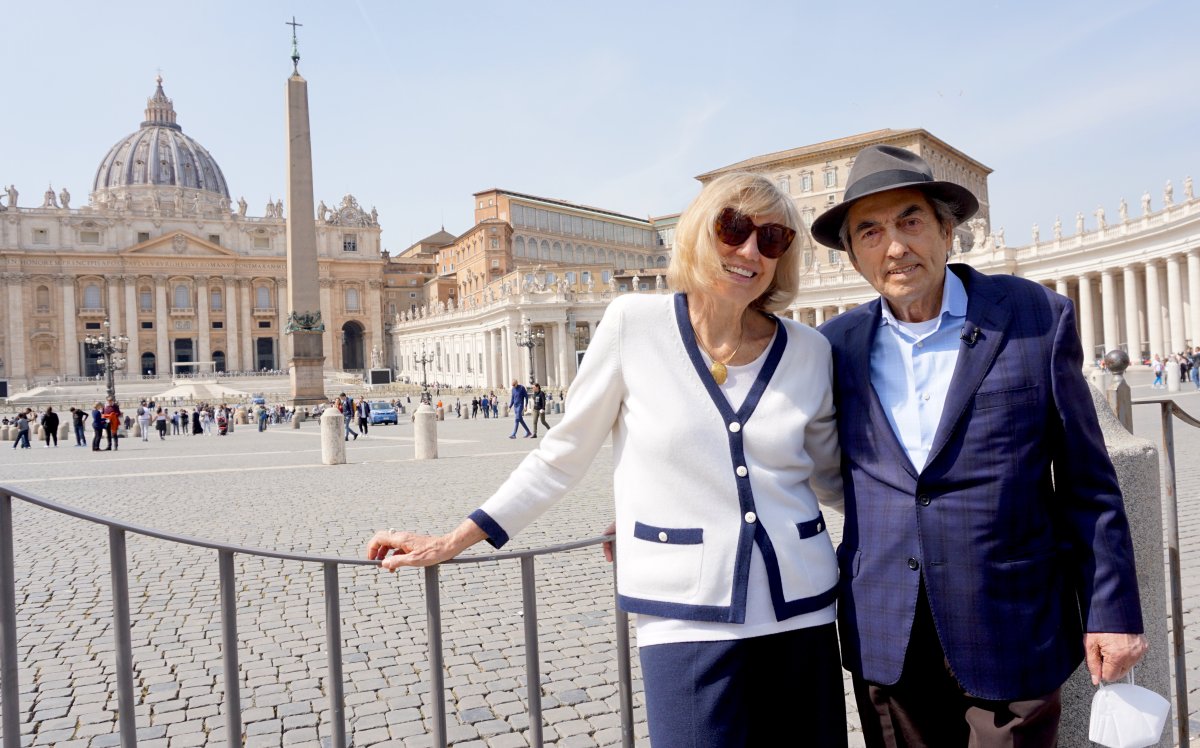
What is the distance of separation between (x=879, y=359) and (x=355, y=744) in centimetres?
324

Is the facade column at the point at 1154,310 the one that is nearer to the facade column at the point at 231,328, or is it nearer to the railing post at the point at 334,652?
the railing post at the point at 334,652

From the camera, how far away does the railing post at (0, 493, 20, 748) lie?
2.02m

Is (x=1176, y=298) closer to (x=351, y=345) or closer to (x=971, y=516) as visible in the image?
(x=971, y=516)

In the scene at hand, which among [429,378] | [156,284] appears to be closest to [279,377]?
[429,378]

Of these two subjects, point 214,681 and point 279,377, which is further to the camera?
point 279,377

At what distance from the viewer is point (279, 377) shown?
7256cm

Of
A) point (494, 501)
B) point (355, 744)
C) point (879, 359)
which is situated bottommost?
point (355, 744)

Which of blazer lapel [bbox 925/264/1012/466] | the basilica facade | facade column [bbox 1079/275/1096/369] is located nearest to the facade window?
the basilica facade

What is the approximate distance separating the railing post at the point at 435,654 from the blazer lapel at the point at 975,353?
4.73ft

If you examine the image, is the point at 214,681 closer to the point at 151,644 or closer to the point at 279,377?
the point at 151,644

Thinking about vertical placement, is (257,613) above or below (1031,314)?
below

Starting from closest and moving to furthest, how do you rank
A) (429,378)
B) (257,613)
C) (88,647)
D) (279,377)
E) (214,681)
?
1. (214,681)
2. (88,647)
3. (257,613)
4. (279,377)
5. (429,378)

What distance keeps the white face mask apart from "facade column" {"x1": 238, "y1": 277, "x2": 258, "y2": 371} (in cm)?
9466

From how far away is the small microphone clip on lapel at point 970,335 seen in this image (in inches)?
82.4
